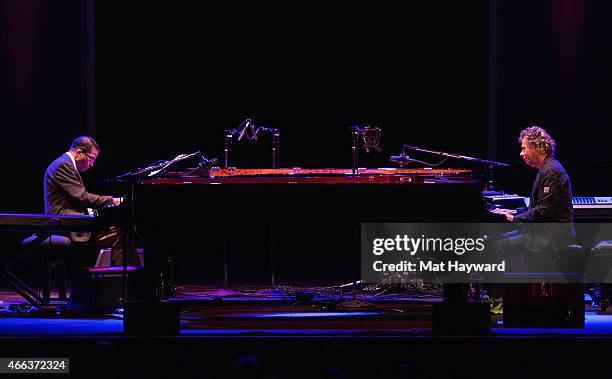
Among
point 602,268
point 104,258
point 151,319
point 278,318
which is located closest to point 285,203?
point 151,319

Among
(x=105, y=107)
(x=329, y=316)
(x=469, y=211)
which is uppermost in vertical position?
(x=105, y=107)

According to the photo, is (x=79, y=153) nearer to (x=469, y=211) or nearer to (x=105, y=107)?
(x=105, y=107)

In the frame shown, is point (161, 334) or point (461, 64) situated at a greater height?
point (461, 64)

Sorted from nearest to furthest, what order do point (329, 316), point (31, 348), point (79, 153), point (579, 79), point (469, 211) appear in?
point (31, 348)
point (469, 211)
point (329, 316)
point (79, 153)
point (579, 79)

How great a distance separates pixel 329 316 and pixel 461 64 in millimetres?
3340

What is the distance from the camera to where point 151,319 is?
17.0ft

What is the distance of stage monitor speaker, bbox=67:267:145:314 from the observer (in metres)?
6.43

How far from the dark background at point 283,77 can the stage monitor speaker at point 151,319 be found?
3.50m

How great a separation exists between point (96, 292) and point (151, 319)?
1.41 metres

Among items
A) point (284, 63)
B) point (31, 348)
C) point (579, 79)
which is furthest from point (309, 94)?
point (31, 348)

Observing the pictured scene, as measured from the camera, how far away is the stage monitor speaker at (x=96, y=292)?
6.43 m

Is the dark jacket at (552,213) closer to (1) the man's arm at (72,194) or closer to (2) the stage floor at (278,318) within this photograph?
(2) the stage floor at (278,318)

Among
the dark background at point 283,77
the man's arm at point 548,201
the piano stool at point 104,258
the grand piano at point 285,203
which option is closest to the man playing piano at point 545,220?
the man's arm at point 548,201

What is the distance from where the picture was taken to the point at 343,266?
8.86 meters
